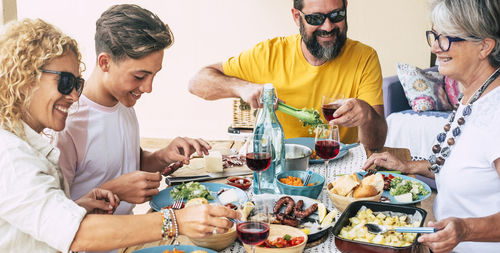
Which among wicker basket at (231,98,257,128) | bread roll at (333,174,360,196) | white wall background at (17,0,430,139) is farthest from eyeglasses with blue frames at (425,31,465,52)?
white wall background at (17,0,430,139)

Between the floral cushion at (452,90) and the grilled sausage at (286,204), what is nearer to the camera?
the grilled sausage at (286,204)

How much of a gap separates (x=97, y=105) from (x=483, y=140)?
4.97 ft

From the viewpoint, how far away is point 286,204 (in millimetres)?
1462

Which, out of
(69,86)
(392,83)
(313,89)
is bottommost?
(392,83)

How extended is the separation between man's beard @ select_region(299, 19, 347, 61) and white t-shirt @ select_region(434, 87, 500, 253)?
3.19 ft

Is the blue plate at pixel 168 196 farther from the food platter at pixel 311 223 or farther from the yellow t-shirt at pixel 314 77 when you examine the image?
the yellow t-shirt at pixel 314 77

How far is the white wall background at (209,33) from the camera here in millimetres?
5004

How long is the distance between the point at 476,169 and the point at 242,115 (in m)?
3.48

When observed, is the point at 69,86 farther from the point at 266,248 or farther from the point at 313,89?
the point at 313,89

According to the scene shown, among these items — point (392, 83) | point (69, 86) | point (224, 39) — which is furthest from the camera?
point (224, 39)

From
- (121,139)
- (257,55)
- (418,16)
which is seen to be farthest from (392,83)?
(121,139)

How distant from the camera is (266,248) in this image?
3.69 feet

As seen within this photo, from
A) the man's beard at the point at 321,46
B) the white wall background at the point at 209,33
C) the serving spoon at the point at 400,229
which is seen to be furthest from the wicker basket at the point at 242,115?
the serving spoon at the point at 400,229

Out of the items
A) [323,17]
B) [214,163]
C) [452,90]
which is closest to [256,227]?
[214,163]
